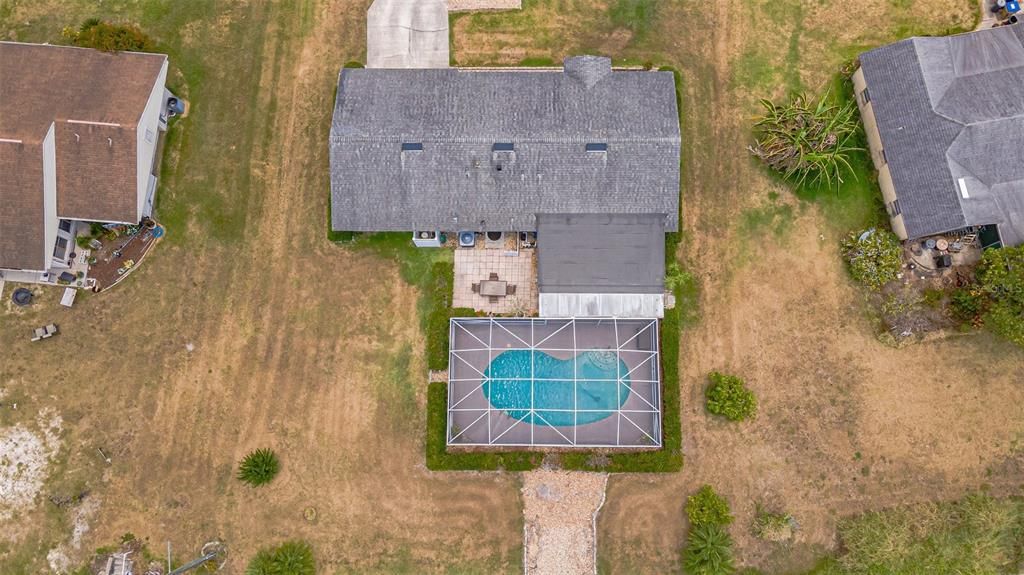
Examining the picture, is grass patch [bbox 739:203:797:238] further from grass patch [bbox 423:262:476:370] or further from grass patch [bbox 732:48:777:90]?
grass patch [bbox 423:262:476:370]

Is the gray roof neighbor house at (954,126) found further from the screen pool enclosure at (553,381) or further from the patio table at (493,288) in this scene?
the patio table at (493,288)

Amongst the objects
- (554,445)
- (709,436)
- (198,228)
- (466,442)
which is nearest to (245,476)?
(466,442)

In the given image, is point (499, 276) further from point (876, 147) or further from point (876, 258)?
point (876, 147)

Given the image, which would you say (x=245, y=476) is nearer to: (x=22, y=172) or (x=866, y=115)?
(x=22, y=172)

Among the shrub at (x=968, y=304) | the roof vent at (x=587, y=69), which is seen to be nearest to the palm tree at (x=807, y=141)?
the shrub at (x=968, y=304)

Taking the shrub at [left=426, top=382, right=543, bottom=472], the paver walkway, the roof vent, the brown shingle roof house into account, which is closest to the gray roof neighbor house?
the paver walkway
